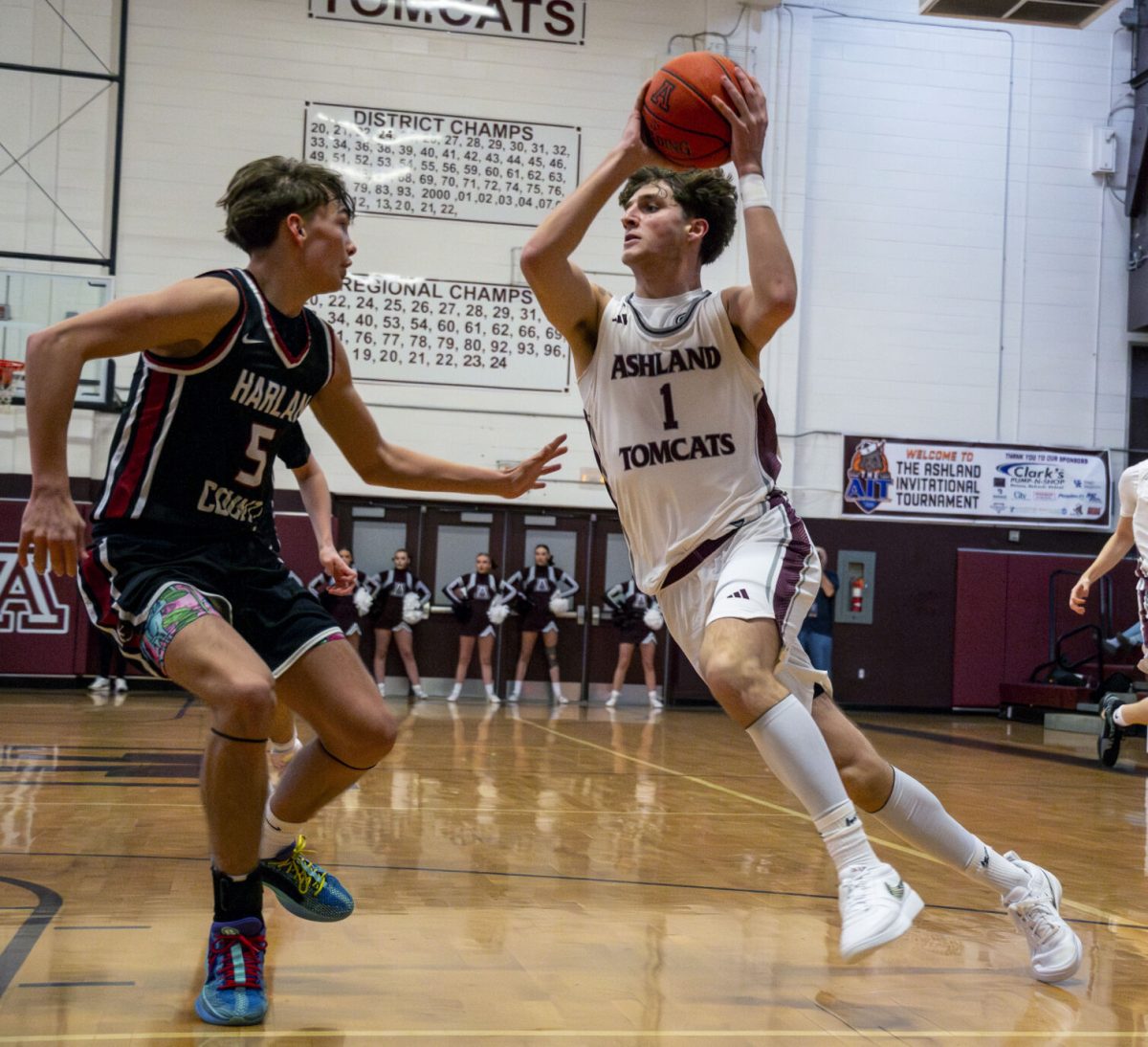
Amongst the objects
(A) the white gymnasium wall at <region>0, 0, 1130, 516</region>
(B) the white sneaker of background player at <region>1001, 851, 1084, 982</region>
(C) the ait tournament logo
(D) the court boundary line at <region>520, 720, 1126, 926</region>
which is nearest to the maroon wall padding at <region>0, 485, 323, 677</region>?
(A) the white gymnasium wall at <region>0, 0, 1130, 516</region>

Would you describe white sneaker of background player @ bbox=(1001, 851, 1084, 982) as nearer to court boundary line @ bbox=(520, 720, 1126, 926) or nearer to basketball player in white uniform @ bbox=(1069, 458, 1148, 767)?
court boundary line @ bbox=(520, 720, 1126, 926)

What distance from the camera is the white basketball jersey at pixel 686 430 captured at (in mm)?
3203

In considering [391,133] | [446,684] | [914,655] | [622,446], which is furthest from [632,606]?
[622,446]

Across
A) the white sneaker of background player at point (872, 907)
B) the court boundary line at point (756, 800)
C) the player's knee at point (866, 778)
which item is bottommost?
the court boundary line at point (756, 800)

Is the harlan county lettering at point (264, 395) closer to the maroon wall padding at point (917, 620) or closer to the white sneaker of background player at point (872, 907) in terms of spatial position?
the white sneaker of background player at point (872, 907)

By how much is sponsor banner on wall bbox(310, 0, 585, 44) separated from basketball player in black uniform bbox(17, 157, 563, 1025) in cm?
1307

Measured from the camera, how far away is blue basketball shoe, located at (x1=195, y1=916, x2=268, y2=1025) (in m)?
2.57

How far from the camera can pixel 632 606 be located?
49.9 ft

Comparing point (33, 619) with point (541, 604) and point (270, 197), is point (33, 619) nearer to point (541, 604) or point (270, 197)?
point (541, 604)

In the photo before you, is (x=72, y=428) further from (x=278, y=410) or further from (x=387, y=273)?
(x=278, y=410)

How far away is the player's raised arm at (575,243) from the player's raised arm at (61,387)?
860 millimetres

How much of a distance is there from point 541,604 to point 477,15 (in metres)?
7.02

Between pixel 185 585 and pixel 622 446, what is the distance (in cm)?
111

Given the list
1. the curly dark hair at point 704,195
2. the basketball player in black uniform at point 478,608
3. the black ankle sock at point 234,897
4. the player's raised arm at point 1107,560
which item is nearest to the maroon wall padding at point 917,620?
the basketball player in black uniform at point 478,608
